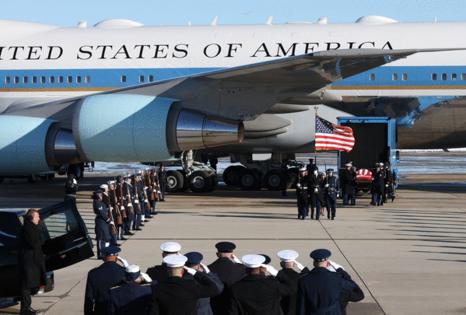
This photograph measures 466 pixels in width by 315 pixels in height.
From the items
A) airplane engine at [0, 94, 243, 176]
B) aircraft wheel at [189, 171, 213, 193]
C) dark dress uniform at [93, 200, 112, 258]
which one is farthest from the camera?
aircraft wheel at [189, 171, 213, 193]

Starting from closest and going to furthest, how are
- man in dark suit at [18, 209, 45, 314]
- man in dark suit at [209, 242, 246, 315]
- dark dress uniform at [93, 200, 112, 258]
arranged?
man in dark suit at [209, 242, 246, 315] → man in dark suit at [18, 209, 45, 314] → dark dress uniform at [93, 200, 112, 258]

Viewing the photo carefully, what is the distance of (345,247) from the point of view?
17.6 m

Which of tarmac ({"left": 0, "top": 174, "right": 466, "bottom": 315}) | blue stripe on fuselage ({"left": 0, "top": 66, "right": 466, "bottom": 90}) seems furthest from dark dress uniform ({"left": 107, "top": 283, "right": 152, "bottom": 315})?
blue stripe on fuselage ({"left": 0, "top": 66, "right": 466, "bottom": 90})

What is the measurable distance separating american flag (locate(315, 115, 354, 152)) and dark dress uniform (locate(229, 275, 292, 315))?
1854cm

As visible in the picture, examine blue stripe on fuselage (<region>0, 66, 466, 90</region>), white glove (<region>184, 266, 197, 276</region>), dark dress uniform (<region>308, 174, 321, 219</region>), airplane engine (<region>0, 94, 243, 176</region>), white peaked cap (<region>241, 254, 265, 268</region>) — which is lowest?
white glove (<region>184, 266, 197, 276</region>)

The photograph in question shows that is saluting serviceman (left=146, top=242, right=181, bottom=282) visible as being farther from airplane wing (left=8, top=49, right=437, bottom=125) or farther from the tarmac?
airplane wing (left=8, top=49, right=437, bottom=125)

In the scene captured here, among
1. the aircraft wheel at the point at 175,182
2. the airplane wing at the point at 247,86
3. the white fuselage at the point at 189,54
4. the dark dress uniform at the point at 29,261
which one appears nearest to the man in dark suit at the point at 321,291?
the dark dress uniform at the point at 29,261

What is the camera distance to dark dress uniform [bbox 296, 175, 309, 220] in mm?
22078

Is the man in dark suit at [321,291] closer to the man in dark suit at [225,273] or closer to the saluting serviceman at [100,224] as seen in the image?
the man in dark suit at [225,273]

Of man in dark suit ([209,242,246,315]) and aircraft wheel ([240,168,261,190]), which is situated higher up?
aircraft wheel ([240,168,261,190])

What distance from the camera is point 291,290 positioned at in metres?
9.09

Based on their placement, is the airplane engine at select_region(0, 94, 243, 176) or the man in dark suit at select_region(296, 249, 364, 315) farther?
the airplane engine at select_region(0, 94, 243, 176)

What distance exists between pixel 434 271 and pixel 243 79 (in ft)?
35.9

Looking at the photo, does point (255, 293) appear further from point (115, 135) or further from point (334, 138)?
point (334, 138)
